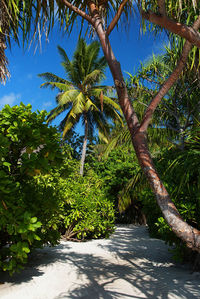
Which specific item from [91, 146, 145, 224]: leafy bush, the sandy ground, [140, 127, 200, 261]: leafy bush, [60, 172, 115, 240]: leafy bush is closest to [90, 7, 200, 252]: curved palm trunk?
[140, 127, 200, 261]: leafy bush

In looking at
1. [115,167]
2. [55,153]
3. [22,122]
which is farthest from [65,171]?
[115,167]

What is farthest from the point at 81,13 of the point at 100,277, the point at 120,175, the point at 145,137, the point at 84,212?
the point at 120,175

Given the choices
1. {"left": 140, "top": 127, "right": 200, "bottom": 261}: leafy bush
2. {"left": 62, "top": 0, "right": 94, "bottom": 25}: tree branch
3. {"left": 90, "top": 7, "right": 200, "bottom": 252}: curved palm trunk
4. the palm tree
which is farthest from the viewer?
the palm tree

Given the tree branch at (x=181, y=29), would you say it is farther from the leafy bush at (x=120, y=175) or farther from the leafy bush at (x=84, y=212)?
the leafy bush at (x=120, y=175)

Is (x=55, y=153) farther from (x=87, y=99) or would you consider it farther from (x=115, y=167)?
(x=87, y=99)

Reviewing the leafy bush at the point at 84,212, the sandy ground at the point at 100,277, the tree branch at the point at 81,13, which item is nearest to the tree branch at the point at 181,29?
the tree branch at the point at 81,13

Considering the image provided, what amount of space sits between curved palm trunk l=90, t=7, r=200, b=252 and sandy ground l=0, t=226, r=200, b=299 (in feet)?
6.49

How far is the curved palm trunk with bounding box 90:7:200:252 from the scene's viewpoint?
203 centimetres

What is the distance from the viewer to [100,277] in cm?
427

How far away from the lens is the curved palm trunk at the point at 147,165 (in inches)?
79.7

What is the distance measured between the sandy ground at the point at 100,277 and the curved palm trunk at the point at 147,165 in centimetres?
198

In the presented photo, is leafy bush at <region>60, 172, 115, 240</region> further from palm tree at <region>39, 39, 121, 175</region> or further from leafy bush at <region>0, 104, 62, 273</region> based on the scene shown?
palm tree at <region>39, 39, 121, 175</region>

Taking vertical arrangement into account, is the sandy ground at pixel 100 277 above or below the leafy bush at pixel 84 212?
below

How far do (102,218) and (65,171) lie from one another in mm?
4597
